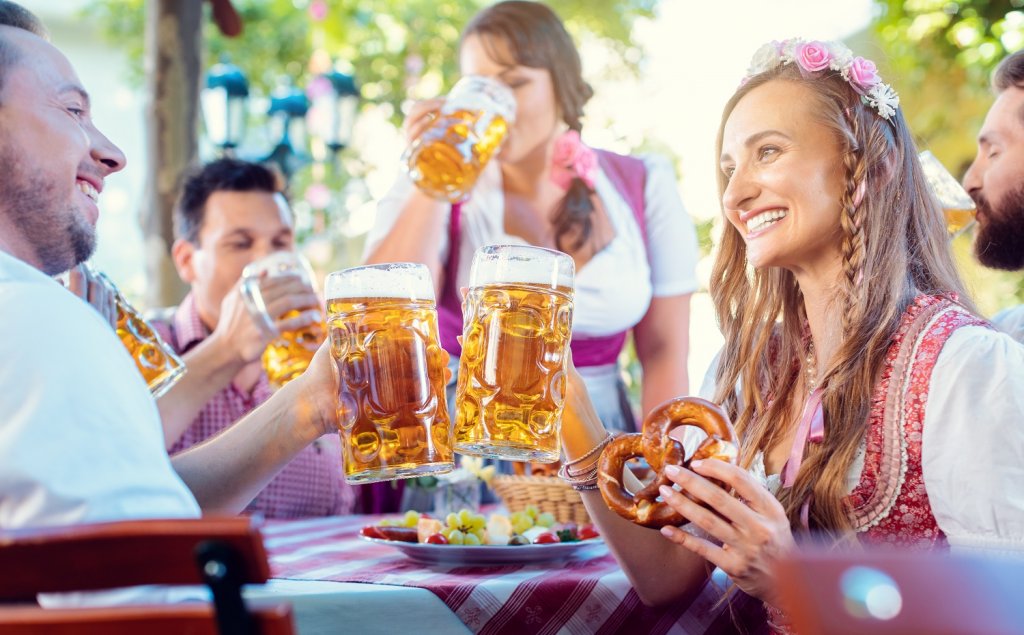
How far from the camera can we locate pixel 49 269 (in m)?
1.43

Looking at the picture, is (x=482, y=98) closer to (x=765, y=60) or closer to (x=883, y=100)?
(x=765, y=60)

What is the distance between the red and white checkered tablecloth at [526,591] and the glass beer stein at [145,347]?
0.41 meters

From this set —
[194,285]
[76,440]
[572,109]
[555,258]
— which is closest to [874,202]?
[555,258]

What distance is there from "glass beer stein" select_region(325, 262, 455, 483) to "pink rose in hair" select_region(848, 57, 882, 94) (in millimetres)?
917

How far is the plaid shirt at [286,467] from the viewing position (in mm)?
2797

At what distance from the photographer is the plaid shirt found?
280cm

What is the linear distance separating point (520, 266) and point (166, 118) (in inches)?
156

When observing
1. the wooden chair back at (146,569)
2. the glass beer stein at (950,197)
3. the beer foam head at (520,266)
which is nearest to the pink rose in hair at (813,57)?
the glass beer stein at (950,197)

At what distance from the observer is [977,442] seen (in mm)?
1393

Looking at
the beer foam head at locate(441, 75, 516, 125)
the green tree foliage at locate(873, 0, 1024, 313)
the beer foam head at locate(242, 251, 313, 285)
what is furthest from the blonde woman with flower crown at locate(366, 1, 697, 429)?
the green tree foliage at locate(873, 0, 1024, 313)

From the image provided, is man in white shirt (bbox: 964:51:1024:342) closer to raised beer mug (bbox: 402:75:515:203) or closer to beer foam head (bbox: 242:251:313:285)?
raised beer mug (bbox: 402:75:515:203)

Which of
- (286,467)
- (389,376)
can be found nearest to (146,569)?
(389,376)

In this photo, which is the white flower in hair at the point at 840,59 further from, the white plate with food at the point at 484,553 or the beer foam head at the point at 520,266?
the white plate with food at the point at 484,553

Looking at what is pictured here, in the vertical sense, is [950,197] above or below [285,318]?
above
